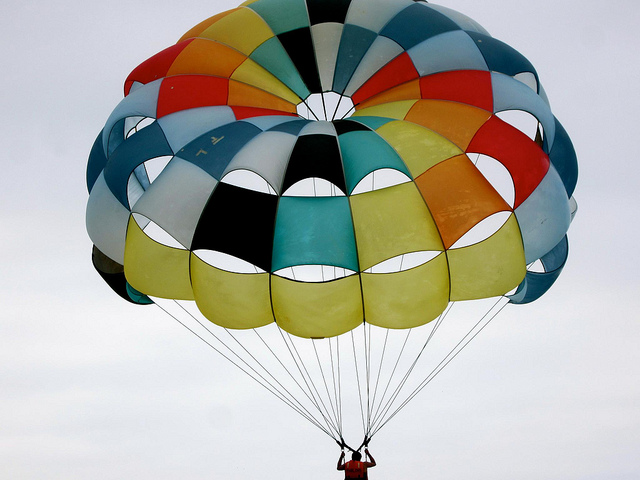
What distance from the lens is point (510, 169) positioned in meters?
11.4

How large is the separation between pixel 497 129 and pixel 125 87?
5.41 metres

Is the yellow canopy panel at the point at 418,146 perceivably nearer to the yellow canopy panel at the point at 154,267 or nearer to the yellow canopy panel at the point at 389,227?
the yellow canopy panel at the point at 389,227

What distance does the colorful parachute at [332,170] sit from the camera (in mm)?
10992

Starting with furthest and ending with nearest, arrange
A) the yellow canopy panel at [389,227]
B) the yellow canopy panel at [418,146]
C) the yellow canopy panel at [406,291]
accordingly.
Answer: the yellow canopy panel at [418,146] → the yellow canopy panel at [406,291] → the yellow canopy panel at [389,227]

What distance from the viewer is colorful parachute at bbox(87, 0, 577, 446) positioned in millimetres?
10992

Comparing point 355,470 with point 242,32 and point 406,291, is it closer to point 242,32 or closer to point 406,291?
point 406,291

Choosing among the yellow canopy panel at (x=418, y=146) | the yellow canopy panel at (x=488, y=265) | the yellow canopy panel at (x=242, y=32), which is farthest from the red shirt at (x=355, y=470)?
the yellow canopy panel at (x=242, y=32)

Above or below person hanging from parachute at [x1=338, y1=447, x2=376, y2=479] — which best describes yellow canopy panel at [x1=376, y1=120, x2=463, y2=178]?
above

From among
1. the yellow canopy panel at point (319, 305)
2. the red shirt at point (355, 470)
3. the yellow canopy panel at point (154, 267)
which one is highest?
the yellow canopy panel at point (154, 267)

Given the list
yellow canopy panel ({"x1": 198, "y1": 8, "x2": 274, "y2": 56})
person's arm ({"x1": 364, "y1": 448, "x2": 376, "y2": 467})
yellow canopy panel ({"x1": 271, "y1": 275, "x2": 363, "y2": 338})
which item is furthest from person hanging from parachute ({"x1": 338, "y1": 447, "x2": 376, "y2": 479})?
yellow canopy panel ({"x1": 198, "y1": 8, "x2": 274, "y2": 56})

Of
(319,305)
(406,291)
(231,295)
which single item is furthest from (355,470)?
(231,295)

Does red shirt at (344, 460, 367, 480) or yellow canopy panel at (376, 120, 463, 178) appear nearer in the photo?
yellow canopy panel at (376, 120, 463, 178)

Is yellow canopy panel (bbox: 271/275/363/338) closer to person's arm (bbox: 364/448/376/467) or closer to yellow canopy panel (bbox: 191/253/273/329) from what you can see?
yellow canopy panel (bbox: 191/253/273/329)

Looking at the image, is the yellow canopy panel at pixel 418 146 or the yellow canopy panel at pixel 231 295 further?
the yellow canopy panel at pixel 418 146
